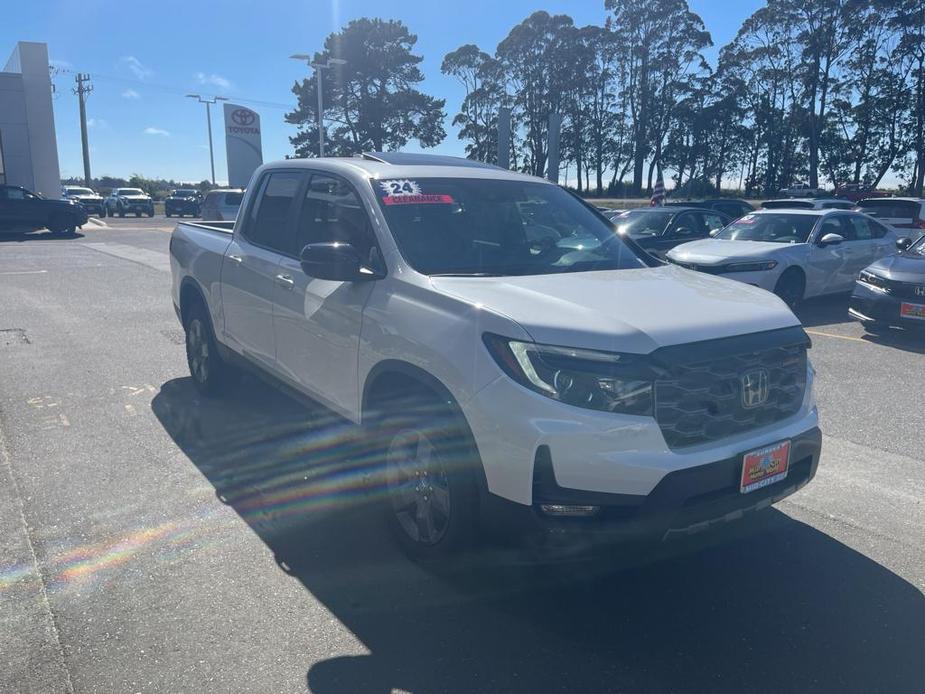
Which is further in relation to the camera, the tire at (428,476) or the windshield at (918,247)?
the windshield at (918,247)

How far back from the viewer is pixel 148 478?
471 centimetres

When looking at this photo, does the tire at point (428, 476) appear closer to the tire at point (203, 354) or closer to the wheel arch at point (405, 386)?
the wheel arch at point (405, 386)

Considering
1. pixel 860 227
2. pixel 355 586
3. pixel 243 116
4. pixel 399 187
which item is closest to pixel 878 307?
pixel 860 227

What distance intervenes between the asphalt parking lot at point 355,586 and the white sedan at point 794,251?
207 inches

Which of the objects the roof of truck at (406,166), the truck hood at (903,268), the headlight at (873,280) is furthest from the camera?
the headlight at (873,280)

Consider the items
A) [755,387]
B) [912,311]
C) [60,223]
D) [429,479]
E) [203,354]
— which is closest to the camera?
[755,387]

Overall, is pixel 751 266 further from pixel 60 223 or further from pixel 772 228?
pixel 60 223

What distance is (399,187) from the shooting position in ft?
13.7

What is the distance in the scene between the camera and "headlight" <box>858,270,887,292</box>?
913cm

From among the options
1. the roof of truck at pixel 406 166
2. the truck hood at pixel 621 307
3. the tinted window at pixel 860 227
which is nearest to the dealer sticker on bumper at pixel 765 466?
the truck hood at pixel 621 307

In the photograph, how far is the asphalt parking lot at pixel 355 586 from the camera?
2.91 metres

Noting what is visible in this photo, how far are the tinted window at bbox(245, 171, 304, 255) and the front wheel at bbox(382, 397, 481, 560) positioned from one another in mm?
1675

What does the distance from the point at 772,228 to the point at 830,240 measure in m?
1.05

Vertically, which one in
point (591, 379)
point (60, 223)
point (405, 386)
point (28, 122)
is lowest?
point (60, 223)
